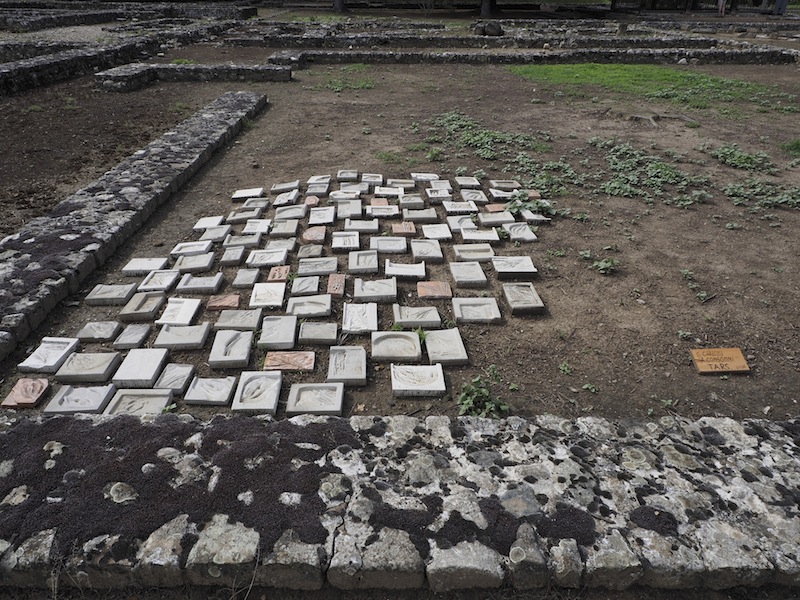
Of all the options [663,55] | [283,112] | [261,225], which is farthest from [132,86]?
[663,55]

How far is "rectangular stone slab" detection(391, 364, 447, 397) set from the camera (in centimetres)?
310

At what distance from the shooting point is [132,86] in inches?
424

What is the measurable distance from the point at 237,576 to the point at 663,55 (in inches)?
676

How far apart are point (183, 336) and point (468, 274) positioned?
7.37ft

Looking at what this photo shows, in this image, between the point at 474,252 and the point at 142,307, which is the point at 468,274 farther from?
the point at 142,307

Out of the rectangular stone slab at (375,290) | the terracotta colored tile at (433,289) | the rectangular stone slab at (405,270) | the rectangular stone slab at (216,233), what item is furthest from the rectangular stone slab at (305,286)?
the rectangular stone slab at (216,233)

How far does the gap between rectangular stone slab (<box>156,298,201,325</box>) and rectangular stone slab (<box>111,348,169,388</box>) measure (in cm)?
34

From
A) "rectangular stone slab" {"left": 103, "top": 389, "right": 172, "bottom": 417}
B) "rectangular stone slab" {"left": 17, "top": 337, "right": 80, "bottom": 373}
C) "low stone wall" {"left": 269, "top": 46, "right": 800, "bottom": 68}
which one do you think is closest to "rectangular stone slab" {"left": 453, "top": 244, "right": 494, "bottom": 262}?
"rectangular stone slab" {"left": 103, "top": 389, "right": 172, "bottom": 417}

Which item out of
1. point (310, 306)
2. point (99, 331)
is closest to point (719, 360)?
point (310, 306)

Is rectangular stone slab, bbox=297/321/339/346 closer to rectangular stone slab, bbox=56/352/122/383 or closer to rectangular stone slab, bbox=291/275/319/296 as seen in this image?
rectangular stone slab, bbox=291/275/319/296

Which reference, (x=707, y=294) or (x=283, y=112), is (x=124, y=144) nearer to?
(x=283, y=112)

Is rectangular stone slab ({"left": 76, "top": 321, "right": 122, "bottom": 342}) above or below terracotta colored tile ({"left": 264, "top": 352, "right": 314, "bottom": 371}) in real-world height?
above

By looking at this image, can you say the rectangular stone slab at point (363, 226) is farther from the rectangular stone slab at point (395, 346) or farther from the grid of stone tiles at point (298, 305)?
the rectangular stone slab at point (395, 346)

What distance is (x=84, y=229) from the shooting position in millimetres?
4664
